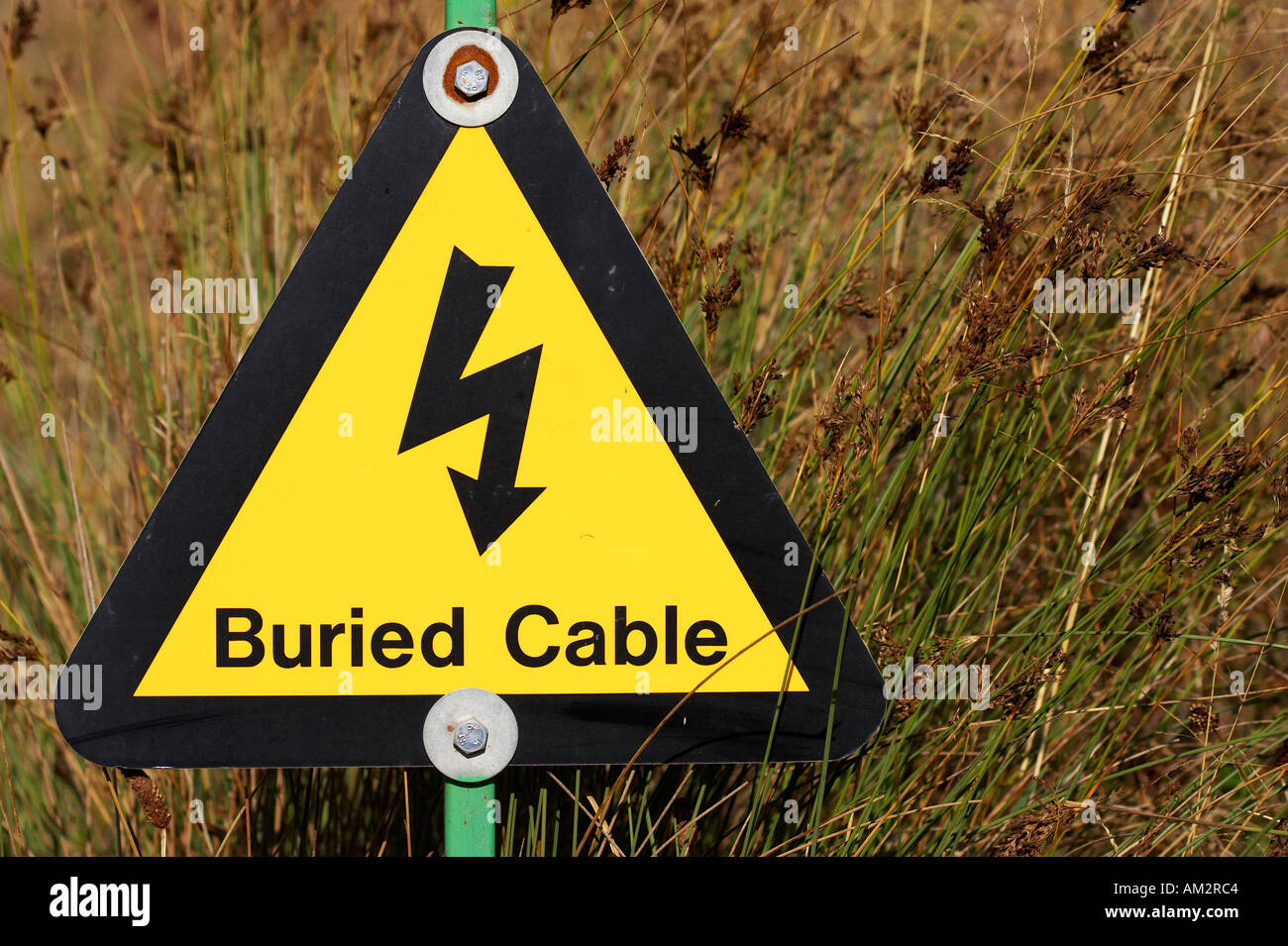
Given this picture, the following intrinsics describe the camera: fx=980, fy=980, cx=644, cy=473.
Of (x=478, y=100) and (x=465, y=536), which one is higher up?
(x=478, y=100)

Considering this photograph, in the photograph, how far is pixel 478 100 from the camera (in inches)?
33.8

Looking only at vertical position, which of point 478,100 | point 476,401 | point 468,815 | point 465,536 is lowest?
point 468,815

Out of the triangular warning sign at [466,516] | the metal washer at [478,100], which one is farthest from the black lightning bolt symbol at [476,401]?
the metal washer at [478,100]

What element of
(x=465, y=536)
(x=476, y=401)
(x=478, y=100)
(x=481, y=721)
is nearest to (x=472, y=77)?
(x=478, y=100)

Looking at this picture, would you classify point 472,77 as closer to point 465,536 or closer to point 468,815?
point 465,536

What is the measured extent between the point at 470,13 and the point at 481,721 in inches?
24.1

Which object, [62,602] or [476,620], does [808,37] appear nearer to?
[476,620]

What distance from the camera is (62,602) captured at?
56.4 inches

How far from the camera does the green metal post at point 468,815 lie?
86cm

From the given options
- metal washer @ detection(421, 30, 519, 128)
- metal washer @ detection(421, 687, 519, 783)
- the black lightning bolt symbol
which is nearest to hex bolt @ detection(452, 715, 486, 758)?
metal washer @ detection(421, 687, 519, 783)

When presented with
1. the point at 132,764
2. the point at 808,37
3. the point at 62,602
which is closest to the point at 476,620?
the point at 132,764

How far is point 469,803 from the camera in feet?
2.83

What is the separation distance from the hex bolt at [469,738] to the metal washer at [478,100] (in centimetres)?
52

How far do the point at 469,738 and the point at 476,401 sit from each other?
11.3 inches
